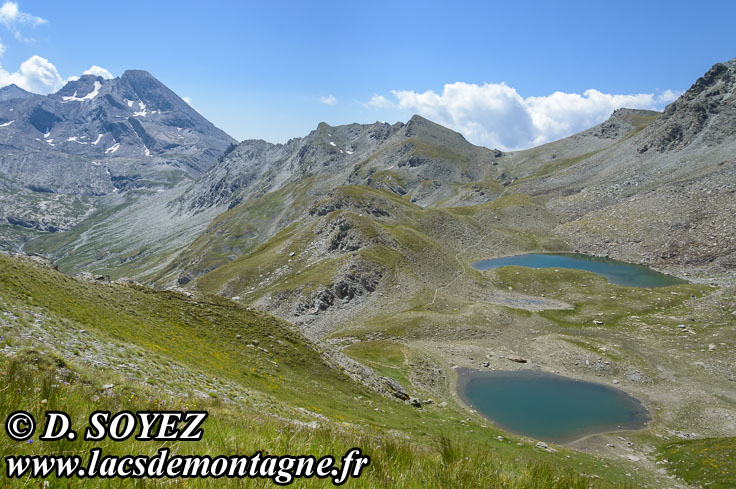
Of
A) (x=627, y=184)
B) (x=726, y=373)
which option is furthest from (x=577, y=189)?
(x=726, y=373)

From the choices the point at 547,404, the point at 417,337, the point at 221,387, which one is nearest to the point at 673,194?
the point at 417,337

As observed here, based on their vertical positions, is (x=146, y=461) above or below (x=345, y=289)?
above

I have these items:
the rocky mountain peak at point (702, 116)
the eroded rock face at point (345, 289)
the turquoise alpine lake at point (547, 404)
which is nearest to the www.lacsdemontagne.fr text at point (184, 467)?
the turquoise alpine lake at point (547, 404)

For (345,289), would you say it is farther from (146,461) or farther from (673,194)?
(673,194)

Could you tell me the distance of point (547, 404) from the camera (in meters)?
47.8

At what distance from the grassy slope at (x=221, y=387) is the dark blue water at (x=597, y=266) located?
88934 millimetres

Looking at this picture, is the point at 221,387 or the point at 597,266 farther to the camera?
the point at 597,266

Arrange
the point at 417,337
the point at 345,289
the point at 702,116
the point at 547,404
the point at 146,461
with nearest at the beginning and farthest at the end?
the point at 146,461 < the point at 547,404 < the point at 417,337 < the point at 345,289 < the point at 702,116

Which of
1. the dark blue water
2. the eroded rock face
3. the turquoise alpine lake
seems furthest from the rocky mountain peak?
the turquoise alpine lake

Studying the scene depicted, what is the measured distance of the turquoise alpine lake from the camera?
42.7m

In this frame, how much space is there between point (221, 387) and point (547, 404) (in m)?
43.4

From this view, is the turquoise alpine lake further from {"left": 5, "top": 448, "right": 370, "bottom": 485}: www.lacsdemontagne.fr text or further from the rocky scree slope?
the rocky scree slope

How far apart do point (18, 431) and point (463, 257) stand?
128975 mm

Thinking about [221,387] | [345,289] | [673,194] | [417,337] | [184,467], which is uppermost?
[673,194]
